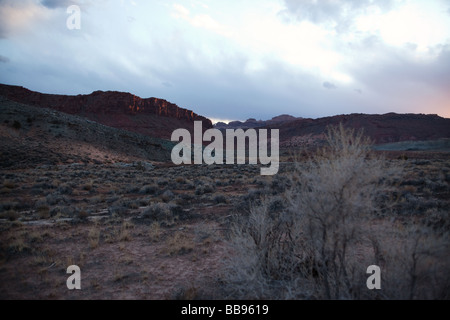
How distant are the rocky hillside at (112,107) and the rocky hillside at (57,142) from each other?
3198 cm

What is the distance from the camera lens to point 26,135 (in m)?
29.4

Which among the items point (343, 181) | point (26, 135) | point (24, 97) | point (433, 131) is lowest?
point (343, 181)

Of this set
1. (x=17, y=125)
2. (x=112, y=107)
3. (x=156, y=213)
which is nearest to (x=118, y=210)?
(x=156, y=213)

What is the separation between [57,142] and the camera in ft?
100

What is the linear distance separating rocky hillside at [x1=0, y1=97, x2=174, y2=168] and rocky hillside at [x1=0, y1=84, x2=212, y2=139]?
32.0 meters

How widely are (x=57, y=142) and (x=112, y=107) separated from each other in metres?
50.8

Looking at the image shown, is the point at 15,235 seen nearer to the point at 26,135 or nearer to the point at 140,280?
the point at 140,280

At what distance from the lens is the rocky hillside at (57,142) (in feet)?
83.3

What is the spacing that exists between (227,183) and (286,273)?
11.3 metres

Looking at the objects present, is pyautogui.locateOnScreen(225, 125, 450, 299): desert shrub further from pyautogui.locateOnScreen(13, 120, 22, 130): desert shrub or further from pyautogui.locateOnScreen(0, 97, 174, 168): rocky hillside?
pyautogui.locateOnScreen(13, 120, 22, 130): desert shrub

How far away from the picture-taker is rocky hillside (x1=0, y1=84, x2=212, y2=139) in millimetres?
71500

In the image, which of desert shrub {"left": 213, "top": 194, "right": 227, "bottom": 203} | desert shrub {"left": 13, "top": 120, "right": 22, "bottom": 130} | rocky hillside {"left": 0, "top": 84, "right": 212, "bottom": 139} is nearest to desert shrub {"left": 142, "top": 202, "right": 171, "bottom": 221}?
desert shrub {"left": 213, "top": 194, "right": 227, "bottom": 203}

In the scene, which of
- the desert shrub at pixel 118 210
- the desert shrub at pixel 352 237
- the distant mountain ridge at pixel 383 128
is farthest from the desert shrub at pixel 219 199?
the distant mountain ridge at pixel 383 128
